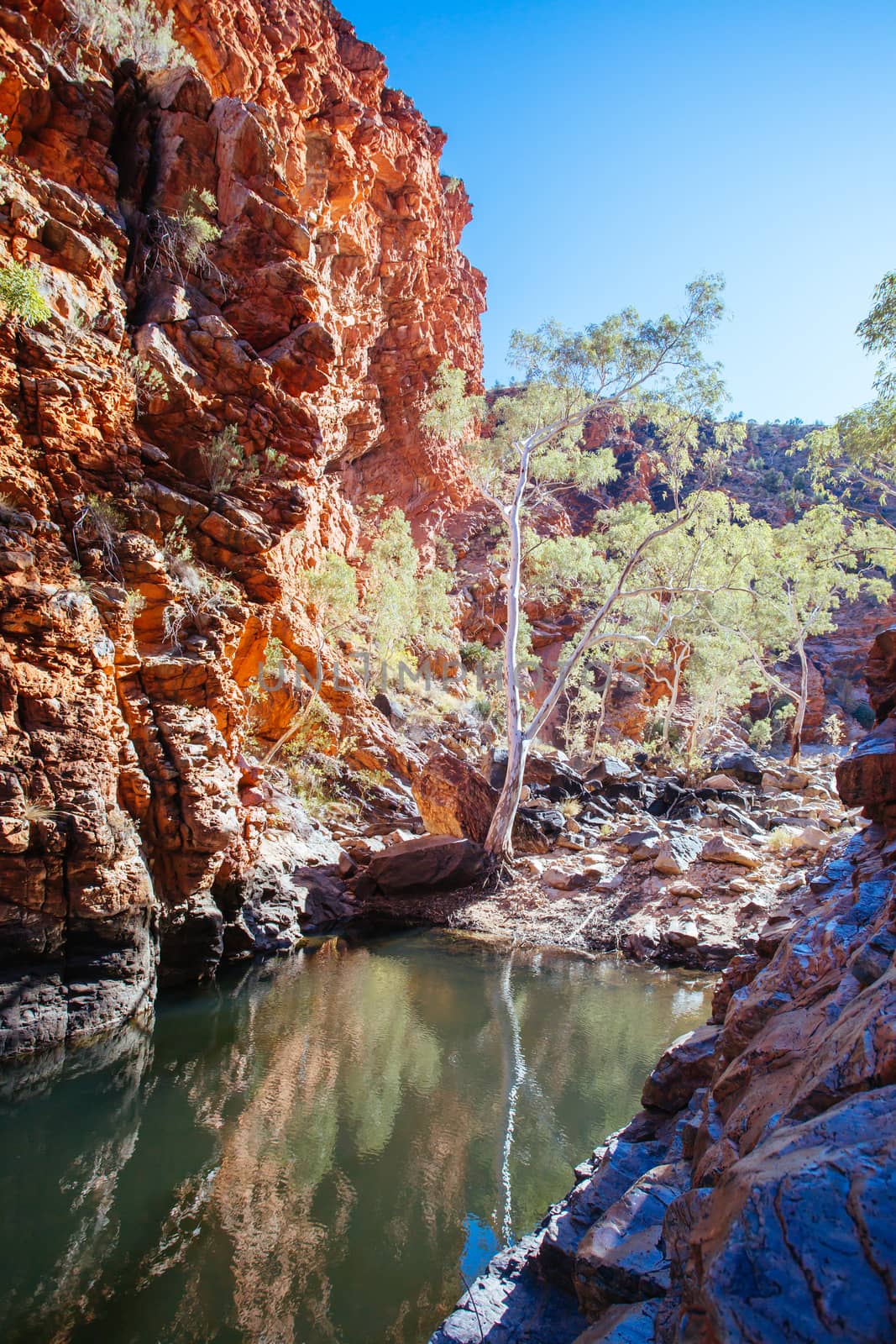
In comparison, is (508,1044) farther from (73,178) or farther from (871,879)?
(73,178)

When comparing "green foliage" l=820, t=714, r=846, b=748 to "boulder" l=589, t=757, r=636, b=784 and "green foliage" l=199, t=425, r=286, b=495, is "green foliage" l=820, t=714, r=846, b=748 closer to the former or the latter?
"boulder" l=589, t=757, r=636, b=784

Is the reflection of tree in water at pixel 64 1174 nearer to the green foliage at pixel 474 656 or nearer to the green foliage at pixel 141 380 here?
the green foliage at pixel 141 380

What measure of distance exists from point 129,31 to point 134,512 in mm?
9706

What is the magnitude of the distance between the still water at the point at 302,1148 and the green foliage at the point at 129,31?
14.2 meters

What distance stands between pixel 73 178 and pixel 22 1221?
1208 centimetres

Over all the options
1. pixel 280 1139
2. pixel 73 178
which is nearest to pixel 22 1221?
pixel 280 1139

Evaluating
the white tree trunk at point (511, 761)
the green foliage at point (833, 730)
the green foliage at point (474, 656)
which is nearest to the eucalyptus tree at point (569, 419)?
the white tree trunk at point (511, 761)

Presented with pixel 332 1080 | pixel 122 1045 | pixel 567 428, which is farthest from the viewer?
pixel 567 428

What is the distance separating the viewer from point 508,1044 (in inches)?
286

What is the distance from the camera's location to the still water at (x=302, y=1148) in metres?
3.72

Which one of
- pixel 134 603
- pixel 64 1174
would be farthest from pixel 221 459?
pixel 64 1174

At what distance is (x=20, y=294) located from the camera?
6.99 m

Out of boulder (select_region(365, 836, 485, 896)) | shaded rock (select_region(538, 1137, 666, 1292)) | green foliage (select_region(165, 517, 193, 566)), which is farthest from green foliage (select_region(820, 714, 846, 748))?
shaded rock (select_region(538, 1137, 666, 1292))

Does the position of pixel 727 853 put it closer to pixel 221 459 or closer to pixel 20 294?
pixel 221 459
